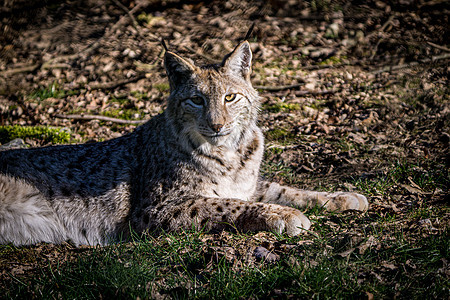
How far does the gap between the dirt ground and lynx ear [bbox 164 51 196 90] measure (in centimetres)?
213

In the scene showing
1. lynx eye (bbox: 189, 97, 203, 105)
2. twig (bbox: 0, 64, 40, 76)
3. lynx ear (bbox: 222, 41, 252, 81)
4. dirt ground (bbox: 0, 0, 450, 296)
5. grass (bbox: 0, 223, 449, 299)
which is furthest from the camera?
twig (bbox: 0, 64, 40, 76)

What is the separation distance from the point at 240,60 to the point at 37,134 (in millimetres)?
4585

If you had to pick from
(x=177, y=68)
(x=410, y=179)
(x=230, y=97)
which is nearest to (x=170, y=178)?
(x=230, y=97)

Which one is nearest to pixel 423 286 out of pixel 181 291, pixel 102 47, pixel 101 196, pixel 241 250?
pixel 241 250

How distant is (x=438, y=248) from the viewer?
3.31 metres

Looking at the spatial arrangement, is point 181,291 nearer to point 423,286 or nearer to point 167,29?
point 423,286

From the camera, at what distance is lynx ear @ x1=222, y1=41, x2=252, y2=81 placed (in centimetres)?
468

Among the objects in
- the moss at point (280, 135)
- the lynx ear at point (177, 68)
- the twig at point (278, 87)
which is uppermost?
the lynx ear at point (177, 68)

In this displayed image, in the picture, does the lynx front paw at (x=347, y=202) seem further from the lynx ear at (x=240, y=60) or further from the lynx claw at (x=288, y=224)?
the lynx ear at (x=240, y=60)

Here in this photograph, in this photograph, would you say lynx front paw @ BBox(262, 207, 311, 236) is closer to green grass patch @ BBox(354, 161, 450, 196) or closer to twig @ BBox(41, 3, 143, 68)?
green grass patch @ BBox(354, 161, 450, 196)

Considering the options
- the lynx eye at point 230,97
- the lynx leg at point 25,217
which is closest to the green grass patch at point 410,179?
the lynx eye at point 230,97

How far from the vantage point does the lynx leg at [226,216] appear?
398cm

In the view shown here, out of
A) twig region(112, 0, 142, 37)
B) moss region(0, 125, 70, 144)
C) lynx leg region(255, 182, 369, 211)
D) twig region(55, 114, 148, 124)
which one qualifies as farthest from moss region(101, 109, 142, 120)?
lynx leg region(255, 182, 369, 211)

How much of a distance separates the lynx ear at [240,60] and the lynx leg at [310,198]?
1.48 metres
